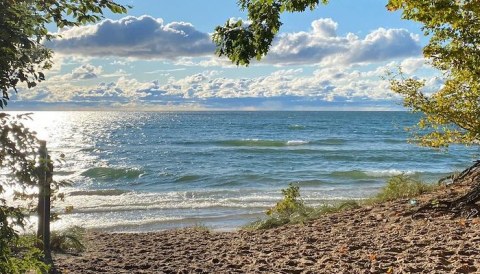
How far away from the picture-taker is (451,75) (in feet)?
35.2

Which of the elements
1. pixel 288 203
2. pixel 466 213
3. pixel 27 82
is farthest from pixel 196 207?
pixel 27 82

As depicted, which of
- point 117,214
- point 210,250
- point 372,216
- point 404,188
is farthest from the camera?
point 117,214

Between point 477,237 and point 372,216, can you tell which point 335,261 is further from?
point 372,216

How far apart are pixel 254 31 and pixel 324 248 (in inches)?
157

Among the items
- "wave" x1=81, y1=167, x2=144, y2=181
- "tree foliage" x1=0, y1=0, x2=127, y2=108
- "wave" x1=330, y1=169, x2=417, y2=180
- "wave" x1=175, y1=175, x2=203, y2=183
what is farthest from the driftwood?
"wave" x1=81, y1=167, x2=144, y2=181

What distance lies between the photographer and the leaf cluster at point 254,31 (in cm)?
684

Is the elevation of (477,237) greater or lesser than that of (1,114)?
lesser

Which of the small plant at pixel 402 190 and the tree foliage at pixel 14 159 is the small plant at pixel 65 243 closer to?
the tree foliage at pixel 14 159

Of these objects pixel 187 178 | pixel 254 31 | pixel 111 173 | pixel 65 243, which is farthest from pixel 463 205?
pixel 111 173

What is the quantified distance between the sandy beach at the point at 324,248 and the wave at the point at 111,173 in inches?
675

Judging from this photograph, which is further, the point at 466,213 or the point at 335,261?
the point at 466,213

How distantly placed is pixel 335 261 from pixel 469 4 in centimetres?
454

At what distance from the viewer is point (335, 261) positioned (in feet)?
25.6

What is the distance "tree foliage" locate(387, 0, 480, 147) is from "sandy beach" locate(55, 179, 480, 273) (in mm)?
1503
